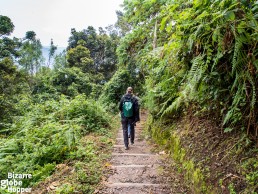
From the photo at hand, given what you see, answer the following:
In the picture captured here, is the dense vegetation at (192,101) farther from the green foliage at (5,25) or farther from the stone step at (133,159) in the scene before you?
the green foliage at (5,25)

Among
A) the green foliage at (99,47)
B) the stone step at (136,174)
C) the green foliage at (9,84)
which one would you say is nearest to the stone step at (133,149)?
the stone step at (136,174)

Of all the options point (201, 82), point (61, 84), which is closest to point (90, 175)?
point (201, 82)

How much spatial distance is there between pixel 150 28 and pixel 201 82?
824 cm

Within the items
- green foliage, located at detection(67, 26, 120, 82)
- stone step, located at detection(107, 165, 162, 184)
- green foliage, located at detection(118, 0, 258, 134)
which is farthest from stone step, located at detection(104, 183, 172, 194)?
green foliage, located at detection(67, 26, 120, 82)

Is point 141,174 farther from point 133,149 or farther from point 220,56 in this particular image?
point 220,56

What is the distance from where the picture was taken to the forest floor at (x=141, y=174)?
403 cm

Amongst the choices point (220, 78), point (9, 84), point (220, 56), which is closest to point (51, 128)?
point (220, 78)

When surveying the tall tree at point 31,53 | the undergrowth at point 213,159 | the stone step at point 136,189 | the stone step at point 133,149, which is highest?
the tall tree at point 31,53

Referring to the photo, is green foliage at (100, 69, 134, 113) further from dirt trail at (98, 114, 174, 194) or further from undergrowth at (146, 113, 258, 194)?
undergrowth at (146, 113, 258, 194)

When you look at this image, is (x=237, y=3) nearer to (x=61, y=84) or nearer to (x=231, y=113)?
(x=231, y=113)

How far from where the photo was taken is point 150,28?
1128 centimetres

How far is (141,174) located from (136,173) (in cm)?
11

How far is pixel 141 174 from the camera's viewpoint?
470 centimetres

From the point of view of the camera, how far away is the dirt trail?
403cm
